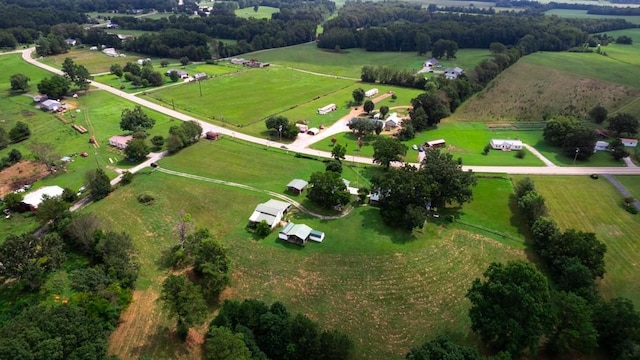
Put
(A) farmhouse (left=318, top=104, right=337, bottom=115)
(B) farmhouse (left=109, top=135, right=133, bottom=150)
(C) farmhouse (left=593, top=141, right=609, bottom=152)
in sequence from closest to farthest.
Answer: (C) farmhouse (left=593, top=141, right=609, bottom=152) < (B) farmhouse (left=109, top=135, right=133, bottom=150) < (A) farmhouse (left=318, top=104, right=337, bottom=115)

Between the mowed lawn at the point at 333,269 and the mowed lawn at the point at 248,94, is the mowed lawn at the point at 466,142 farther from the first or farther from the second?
the mowed lawn at the point at 248,94

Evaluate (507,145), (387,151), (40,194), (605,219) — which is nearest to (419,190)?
(387,151)

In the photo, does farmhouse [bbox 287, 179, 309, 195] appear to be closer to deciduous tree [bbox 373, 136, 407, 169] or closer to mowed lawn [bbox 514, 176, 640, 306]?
deciduous tree [bbox 373, 136, 407, 169]

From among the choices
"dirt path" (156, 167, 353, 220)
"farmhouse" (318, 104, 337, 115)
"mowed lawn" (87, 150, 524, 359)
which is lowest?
"mowed lawn" (87, 150, 524, 359)

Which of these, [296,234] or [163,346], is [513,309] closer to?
[296,234]

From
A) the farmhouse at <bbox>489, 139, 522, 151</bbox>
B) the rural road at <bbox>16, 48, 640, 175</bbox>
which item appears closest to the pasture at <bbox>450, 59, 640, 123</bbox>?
the farmhouse at <bbox>489, 139, 522, 151</bbox>

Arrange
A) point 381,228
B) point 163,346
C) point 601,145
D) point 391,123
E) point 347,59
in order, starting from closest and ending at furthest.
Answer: point 163,346 → point 381,228 → point 601,145 → point 391,123 → point 347,59
